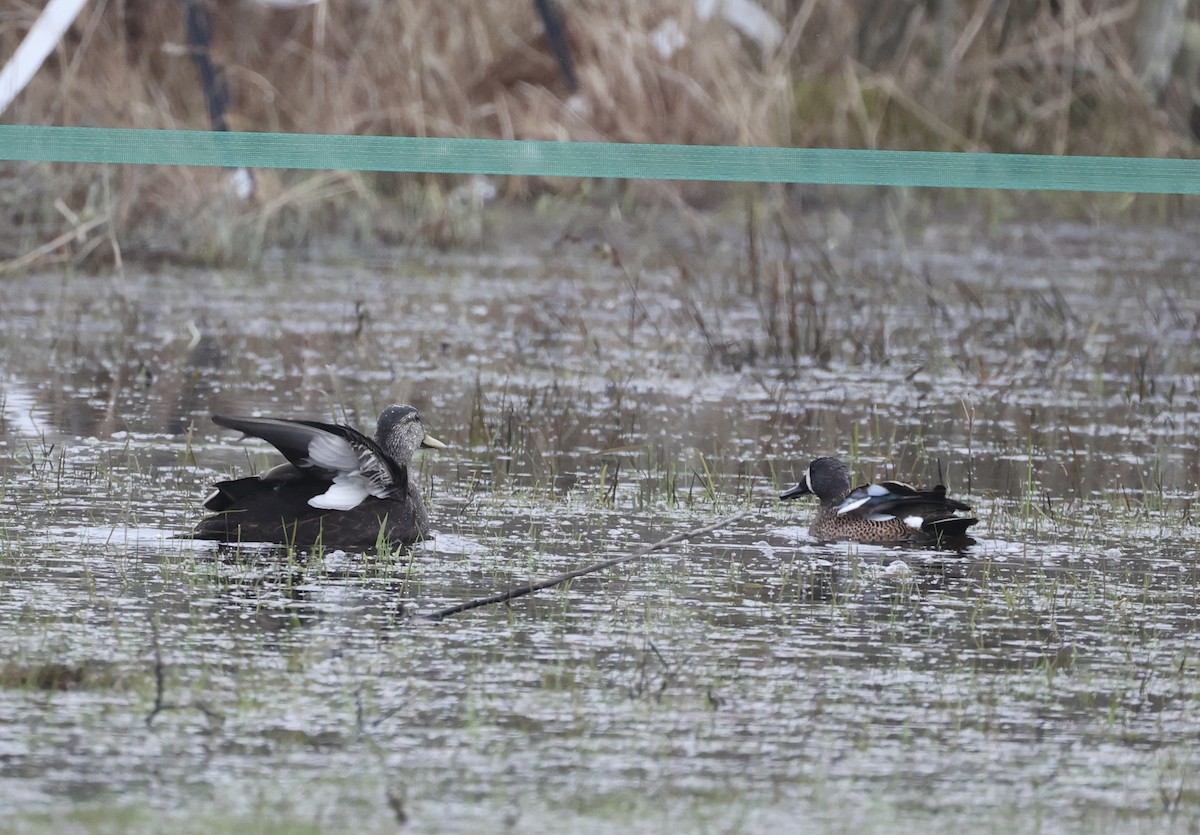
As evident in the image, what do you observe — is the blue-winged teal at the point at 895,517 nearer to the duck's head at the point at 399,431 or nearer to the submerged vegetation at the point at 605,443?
the submerged vegetation at the point at 605,443

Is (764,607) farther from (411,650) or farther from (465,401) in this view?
(465,401)

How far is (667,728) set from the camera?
453 centimetres

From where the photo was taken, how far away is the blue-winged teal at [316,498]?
6188 mm

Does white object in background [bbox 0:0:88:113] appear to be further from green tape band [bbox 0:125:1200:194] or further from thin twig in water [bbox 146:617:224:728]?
thin twig in water [bbox 146:617:224:728]

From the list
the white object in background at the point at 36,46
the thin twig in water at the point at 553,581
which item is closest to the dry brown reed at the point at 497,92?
the white object in background at the point at 36,46

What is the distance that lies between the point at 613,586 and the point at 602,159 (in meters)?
2.31

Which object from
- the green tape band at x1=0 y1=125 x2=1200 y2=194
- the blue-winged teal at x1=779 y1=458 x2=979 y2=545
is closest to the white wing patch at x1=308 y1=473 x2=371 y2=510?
the blue-winged teal at x1=779 y1=458 x2=979 y2=545

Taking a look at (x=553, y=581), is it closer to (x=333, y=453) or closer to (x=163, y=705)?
(x=333, y=453)

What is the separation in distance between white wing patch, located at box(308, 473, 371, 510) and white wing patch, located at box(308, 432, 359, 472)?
0.08 feet

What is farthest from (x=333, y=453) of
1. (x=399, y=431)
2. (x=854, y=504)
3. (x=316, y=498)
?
(x=854, y=504)

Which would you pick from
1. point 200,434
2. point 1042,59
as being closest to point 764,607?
point 200,434

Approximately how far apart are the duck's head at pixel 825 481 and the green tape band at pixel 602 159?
A: 1.21 m

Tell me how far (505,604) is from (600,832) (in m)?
1.72

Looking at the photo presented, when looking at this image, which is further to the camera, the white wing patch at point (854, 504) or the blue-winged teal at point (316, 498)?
the white wing patch at point (854, 504)
